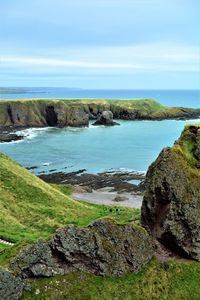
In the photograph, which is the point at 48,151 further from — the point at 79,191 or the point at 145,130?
the point at 145,130

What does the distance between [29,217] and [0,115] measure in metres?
141

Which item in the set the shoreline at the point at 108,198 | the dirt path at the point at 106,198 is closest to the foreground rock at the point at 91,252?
the shoreline at the point at 108,198

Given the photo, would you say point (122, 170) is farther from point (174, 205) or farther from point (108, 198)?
point (174, 205)

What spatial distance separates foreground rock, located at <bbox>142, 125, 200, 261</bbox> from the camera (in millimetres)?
29703

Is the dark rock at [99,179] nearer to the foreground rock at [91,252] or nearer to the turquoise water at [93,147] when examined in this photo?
the turquoise water at [93,147]

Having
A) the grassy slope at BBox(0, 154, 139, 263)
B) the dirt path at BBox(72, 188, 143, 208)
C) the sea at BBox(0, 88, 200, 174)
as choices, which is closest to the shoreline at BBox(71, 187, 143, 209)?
the dirt path at BBox(72, 188, 143, 208)

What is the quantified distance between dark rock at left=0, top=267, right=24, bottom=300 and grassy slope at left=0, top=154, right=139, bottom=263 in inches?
686

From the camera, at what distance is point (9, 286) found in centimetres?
2472

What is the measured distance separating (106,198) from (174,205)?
48.5 metres

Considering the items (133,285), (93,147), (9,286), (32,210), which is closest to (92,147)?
(93,147)

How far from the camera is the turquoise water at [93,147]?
362 feet

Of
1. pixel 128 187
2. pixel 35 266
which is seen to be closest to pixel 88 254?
pixel 35 266

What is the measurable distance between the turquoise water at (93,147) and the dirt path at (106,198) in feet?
67.8

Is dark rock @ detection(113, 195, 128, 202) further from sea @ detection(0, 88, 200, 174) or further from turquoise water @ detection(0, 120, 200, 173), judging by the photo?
turquoise water @ detection(0, 120, 200, 173)
